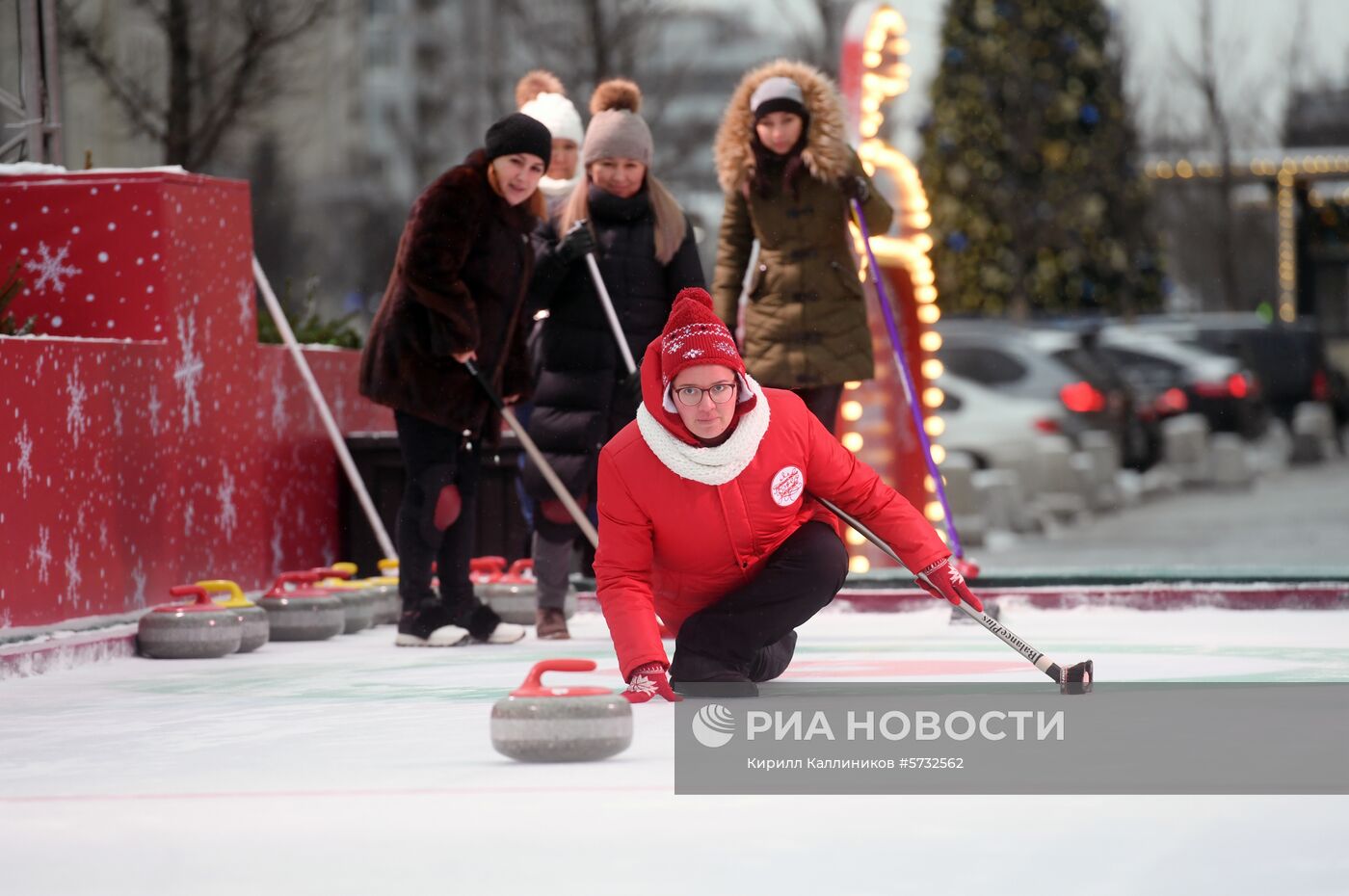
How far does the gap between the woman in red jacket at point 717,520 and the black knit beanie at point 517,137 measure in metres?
1.81

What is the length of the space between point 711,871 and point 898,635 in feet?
13.8

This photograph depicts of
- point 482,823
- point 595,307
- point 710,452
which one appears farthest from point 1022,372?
point 482,823

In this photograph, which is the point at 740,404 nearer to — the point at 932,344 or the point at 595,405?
the point at 595,405

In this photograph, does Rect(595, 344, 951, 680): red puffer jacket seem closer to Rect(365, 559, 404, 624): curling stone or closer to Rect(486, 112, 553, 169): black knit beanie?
Rect(486, 112, 553, 169): black knit beanie

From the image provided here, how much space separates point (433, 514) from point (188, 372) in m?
1.76

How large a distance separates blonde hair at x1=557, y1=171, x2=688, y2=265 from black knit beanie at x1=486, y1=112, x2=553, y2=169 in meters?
0.50

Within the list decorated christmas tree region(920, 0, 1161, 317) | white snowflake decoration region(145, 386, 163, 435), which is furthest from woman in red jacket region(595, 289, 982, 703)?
decorated christmas tree region(920, 0, 1161, 317)

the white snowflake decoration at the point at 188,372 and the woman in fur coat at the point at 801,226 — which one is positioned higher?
the woman in fur coat at the point at 801,226

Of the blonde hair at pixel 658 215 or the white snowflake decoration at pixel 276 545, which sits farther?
the white snowflake decoration at pixel 276 545

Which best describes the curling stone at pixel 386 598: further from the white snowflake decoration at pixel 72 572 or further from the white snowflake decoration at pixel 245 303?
the white snowflake decoration at pixel 245 303

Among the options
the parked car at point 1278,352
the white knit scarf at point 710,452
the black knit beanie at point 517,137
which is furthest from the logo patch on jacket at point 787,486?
the parked car at point 1278,352

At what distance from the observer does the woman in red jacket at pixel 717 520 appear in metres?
5.23

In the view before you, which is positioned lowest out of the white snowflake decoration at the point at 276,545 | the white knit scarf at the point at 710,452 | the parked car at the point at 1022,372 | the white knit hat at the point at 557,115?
the parked car at the point at 1022,372

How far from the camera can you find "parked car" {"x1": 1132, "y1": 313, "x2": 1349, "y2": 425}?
2861cm
